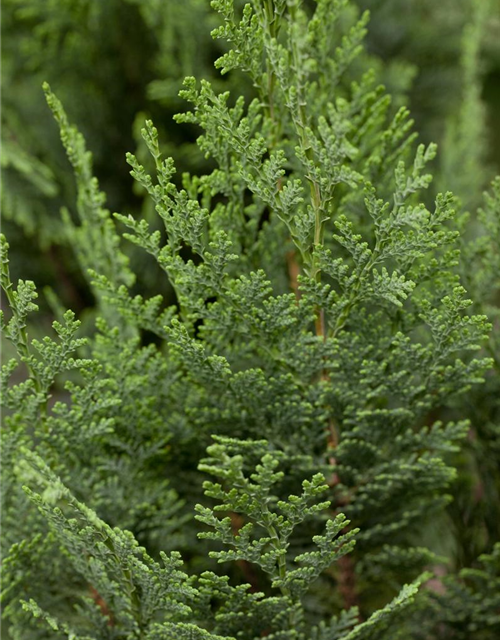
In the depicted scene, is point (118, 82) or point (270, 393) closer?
point (270, 393)

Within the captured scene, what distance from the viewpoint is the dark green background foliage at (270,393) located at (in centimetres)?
84

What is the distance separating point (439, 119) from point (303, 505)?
1780mm

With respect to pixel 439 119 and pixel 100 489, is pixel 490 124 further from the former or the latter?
Result: pixel 100 489

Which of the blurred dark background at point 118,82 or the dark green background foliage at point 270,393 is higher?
the blurred dark background at point 118,82

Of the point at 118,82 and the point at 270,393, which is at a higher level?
the point at 118,82

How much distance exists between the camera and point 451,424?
106 cm

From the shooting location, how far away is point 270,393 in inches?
39.0

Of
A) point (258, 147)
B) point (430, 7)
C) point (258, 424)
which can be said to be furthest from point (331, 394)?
point (430, 7)

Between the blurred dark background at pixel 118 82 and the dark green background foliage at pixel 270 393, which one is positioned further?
the blurred dark background at pixel 118 82

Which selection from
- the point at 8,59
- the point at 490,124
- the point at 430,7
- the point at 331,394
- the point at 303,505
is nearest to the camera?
the point at 303,505

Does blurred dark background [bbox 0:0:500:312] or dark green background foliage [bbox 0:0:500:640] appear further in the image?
blurred dark background [bbox 0:0:500:312]

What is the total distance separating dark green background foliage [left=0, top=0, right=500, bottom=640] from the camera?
2.77 ft

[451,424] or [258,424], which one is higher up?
[451,424]

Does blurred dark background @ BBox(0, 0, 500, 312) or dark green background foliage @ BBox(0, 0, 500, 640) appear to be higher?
blurred dark background @ BBox(0, 0, 500, 312)
